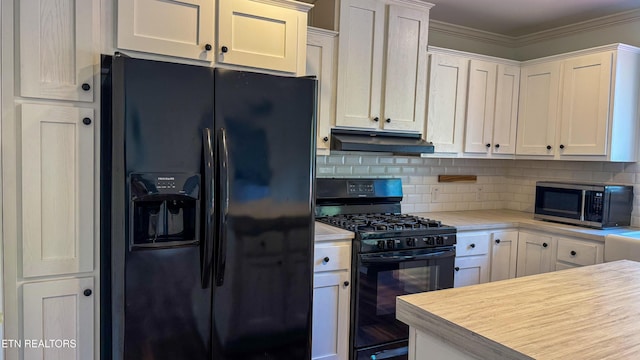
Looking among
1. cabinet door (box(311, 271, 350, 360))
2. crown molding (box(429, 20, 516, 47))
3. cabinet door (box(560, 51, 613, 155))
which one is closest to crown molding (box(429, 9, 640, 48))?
crown molding (box(429, 20, 516, 47))

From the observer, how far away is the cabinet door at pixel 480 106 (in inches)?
135

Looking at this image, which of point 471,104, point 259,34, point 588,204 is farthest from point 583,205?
point 259,34

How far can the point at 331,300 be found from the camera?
2535 mm

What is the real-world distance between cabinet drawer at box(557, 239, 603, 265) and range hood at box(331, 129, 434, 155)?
42.8 inches

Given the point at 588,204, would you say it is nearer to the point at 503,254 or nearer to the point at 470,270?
the point at 503,254

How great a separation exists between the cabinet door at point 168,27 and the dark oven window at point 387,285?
4.69ft

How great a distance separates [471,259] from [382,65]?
1.46 m

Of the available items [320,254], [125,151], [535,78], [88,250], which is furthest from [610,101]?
[88,250]

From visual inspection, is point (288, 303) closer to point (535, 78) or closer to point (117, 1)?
point (117, 1)

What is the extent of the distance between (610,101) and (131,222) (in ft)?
10.2

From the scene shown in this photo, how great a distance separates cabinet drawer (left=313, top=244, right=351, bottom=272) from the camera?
8.09ft

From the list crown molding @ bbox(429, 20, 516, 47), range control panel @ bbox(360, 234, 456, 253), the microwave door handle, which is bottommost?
range control panel @ bbox(360, 234, 456, 253)

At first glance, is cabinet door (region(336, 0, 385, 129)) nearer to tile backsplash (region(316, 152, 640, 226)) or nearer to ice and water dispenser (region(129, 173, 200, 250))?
tile backsplash (region(316, 152, 640, 226))

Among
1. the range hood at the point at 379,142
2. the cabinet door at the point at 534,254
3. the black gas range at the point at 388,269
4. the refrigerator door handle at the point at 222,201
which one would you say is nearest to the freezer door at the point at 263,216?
the refrigerator door handle at the point at 222,201
